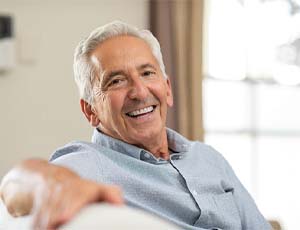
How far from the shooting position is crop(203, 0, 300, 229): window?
3.63 m

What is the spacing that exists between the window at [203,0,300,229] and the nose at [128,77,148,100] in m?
1.92

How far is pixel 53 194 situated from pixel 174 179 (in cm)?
97

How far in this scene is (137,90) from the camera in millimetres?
1687

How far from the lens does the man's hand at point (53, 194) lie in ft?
2.20

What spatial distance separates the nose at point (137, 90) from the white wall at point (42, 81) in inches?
67.3

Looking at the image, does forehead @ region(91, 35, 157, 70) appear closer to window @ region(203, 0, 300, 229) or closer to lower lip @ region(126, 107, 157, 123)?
lower lip @ region(126, 107, 157, 123)

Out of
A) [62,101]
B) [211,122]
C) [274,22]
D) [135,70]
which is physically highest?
[135,70]

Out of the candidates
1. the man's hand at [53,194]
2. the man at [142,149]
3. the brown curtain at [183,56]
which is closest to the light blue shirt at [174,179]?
the man at [142,149]

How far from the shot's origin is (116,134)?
1.72 meters

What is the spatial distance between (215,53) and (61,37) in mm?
905

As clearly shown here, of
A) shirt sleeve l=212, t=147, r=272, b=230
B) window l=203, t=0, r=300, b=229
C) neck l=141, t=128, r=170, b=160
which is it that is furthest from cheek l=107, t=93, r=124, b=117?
window l=203, t=0, r=300, b=229

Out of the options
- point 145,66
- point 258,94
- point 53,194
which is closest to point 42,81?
point 258,94

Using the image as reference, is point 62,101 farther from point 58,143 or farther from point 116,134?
point 116,134

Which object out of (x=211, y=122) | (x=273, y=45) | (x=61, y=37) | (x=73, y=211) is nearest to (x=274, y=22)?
(x=273, y=45)
